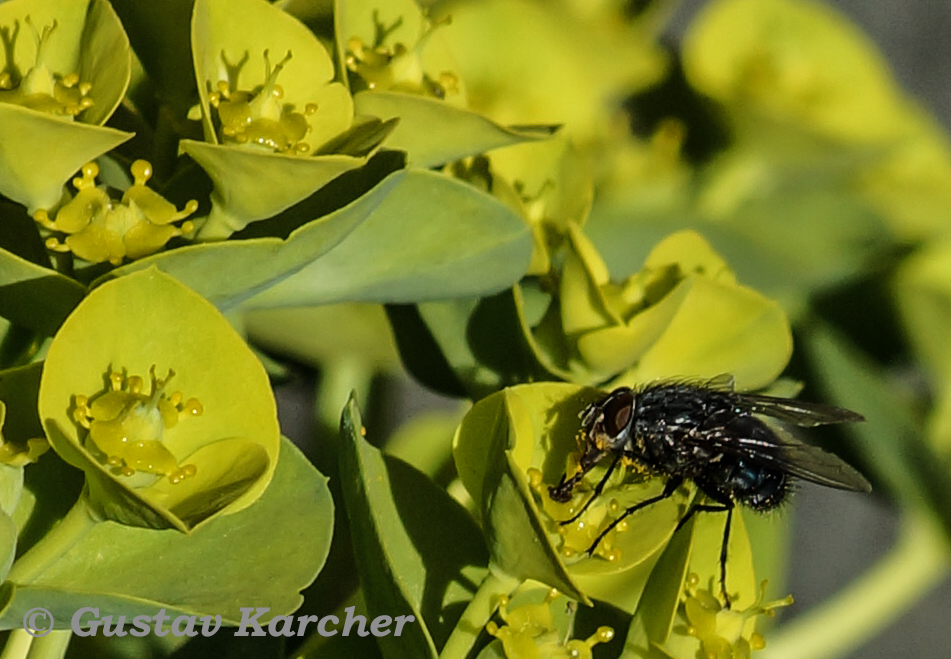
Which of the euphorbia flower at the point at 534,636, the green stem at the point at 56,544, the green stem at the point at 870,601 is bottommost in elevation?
the green stem at the point at 870,601

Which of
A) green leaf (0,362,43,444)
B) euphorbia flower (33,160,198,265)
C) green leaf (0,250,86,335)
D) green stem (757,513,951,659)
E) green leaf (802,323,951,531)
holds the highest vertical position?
euphorbia flower (33,160,198,265)

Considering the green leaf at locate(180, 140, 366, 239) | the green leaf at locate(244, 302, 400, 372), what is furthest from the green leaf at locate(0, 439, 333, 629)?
the green leaf at locate(244, 302, 400, 372)

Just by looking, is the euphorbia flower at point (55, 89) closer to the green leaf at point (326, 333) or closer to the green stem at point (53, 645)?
the green stem at point (53, 645)

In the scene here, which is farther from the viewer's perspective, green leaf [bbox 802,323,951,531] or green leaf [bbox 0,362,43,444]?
green leaf [bbox 802,323,951,531]

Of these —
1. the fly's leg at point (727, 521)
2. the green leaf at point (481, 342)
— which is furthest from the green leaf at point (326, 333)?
the fly's leg at point (727, 521)

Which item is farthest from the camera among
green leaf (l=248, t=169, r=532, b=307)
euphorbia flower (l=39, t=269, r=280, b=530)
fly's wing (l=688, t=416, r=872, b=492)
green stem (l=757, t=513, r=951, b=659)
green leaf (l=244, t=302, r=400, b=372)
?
green stem (l=757, t=513, r=951, b=659)
